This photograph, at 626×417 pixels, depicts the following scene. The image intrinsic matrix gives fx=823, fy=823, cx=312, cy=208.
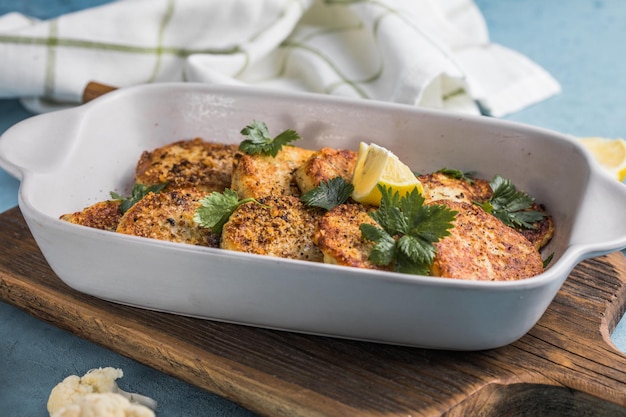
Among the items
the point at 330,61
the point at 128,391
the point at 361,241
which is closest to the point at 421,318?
the point at 361,241

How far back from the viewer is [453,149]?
9.16ft

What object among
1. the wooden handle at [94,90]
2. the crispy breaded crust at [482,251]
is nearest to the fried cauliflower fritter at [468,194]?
the crispy breaded crust at [482,251]

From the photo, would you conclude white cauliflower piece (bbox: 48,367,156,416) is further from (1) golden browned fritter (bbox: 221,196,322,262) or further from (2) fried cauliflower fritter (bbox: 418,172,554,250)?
(2) fried cauliflower fritter (bbox: 418,172,554,250)

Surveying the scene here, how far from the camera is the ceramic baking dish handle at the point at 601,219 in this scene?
2.08m

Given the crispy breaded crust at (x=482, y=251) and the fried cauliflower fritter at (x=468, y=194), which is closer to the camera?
the crispy breaded crust at (x=482, y=251)

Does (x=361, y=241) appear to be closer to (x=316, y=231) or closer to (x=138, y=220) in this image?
(x=316, y=231)

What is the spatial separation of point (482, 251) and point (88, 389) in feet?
3.61

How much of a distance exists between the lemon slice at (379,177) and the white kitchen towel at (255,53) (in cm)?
125

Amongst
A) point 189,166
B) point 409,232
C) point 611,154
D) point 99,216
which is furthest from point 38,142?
point 611,154

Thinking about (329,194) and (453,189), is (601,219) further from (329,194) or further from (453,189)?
(329,194)

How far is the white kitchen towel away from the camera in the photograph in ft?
12.3

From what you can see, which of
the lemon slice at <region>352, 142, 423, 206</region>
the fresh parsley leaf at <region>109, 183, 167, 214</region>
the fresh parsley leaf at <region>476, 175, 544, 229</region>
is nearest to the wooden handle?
the fresh parsley leaf at <region>109, 183, 167, 214</region>

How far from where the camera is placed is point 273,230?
230 centimetres

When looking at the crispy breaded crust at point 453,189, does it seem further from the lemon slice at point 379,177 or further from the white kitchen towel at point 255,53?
the white kitchen towel at point 255,53
